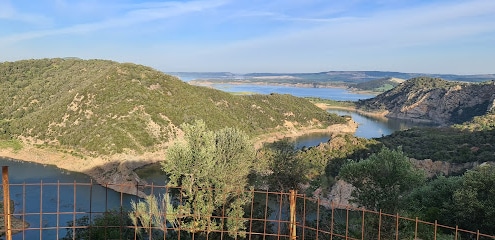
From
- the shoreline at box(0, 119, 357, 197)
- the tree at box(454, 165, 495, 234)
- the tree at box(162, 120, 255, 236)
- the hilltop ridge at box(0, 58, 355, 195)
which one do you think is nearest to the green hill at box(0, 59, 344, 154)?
the hilltop ridge at box(0, 58, 355, 195)

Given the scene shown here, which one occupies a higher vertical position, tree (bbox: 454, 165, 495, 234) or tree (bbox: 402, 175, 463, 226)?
tree (bbox: 454, 165, 495, 234)

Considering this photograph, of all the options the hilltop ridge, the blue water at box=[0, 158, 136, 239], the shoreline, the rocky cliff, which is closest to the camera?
the blue water at box=[0, 158, 136, 239]

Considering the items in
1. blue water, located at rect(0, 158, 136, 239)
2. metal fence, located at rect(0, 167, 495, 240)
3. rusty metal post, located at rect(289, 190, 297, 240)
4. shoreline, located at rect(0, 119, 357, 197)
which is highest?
rusty metal post, located at rect(289, 190, 297, 240)

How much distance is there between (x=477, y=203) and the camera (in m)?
19.1

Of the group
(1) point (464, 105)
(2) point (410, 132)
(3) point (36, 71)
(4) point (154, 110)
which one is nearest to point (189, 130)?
(4) point (154, 110)

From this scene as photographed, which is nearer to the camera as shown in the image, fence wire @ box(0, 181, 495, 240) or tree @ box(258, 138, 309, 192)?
fence wire @ box(0, 181, 495, 240)

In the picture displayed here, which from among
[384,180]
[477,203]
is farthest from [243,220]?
[477,203]

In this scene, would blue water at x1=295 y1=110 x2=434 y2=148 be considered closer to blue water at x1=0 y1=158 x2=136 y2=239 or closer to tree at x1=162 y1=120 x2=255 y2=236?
blue water at x1=0 y1=158 x2=136 y2=239

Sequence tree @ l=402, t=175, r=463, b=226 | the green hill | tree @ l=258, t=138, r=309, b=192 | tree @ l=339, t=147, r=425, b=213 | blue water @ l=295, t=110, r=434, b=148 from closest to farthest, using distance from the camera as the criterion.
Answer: tree @ l=402, t=175, r=463, b=226 < tree @ l=339, t=147, r=425, b=213 < tree @ l=258, t=138, r=309, b=192 < the green hill < blue water @ l=295, t=110, r=434, b=148

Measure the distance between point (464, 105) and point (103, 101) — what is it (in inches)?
4408

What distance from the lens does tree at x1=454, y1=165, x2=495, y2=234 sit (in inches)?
752

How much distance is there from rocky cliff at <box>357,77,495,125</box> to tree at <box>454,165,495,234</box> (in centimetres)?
10116

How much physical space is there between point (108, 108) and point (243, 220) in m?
53.5

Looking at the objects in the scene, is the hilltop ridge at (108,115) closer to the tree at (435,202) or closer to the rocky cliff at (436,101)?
the tree at (435,202)
